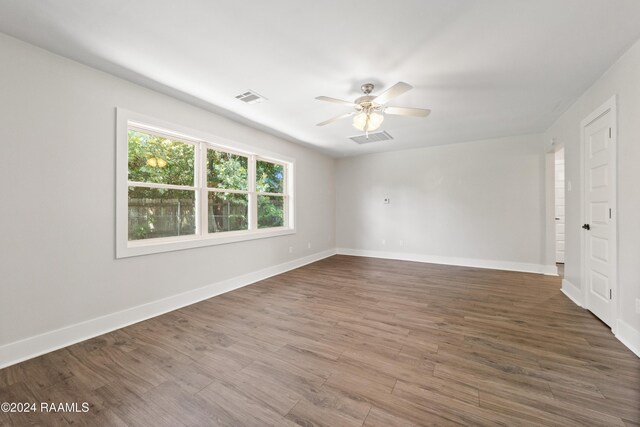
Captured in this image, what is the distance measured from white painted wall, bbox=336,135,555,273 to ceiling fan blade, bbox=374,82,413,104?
12.2 ft

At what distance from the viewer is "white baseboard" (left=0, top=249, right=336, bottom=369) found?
6.88 ft

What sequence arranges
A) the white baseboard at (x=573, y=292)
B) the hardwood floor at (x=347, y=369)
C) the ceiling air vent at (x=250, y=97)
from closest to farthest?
1. the hardwood floor at (x=347, y=369)
2. the ceiling air vent at (x=250, y=97)
3. the white baseboard at (x=573, y=292)

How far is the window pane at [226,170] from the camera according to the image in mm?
3846

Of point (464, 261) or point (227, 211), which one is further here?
point (464, 261)

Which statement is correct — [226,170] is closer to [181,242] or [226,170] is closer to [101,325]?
[181,242]

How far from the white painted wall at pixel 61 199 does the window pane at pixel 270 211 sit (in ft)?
6.01

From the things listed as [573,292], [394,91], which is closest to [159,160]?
[394,91]

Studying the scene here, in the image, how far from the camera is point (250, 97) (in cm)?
319

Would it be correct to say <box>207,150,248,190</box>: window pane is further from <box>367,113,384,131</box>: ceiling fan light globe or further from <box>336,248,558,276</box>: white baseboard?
<box>336,248,558,276</box>: white baseboard

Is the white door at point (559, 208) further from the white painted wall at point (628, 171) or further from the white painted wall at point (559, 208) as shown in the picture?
the white painted wall at point (628, 171)

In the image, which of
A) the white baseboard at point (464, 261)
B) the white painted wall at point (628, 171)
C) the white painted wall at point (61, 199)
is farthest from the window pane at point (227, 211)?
the white painted wall at point (628, 171)

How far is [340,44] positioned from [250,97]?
146 centimetres

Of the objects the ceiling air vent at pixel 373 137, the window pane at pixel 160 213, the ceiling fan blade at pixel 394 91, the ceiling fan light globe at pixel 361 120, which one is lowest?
the window pane at pixel 160 213

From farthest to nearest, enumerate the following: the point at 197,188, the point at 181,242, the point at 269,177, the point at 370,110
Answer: the point at 269,177 → the point at 197,188 → the point at 181,242 → the point at 370,110
